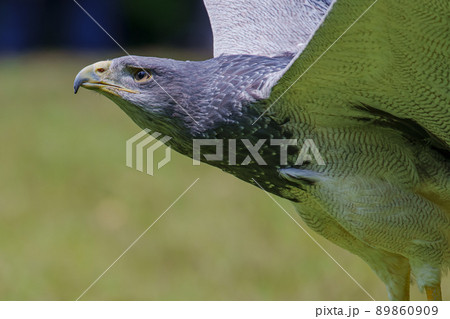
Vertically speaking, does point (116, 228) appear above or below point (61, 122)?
above

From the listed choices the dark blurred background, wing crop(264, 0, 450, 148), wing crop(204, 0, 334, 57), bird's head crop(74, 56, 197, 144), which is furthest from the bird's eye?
the dark blurred background

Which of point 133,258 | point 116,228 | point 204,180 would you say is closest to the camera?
point 133,258

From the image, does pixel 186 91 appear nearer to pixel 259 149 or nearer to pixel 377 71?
pixel 259 149

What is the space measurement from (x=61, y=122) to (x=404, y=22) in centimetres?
725

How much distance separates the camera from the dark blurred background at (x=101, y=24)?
59.1 feet

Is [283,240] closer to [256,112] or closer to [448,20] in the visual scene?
[256,112]

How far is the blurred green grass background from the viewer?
4824 mm

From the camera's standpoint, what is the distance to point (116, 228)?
19.3ft

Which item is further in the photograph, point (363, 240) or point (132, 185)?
point (132, 185)

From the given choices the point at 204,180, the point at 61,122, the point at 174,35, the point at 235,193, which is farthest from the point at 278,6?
the point at 174,35

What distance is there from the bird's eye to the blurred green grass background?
185 centimetres

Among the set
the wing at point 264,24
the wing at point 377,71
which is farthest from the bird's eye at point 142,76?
the wing at point 264,24

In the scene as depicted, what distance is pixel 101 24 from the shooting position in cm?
1916

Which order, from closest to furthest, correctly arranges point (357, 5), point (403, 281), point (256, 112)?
point (357, 5), point (256, 112), point (403, 281)
